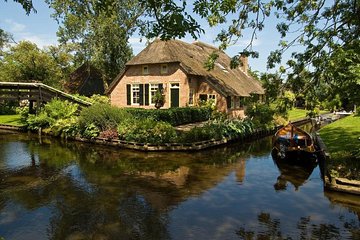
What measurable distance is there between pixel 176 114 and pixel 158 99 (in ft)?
18.3

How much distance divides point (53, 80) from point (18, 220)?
37071 millimetres

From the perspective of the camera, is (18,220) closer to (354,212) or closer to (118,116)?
(354,212)

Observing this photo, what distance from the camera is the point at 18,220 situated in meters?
8.32

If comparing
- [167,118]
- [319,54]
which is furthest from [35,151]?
[319,54]

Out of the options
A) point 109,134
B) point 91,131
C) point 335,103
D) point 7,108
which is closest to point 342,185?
point 335,103

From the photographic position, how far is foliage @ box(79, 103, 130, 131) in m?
19.3

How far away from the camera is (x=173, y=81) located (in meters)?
28.5

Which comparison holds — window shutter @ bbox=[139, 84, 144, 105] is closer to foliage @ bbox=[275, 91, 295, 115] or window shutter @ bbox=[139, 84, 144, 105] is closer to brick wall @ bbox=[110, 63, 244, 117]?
brick wall @ bbox=[110, 63, 244, 117]

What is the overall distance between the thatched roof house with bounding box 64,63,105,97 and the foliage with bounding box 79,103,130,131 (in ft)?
84.0

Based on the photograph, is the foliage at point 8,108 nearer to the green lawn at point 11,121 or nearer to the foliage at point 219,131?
the green lawn at point 11,121

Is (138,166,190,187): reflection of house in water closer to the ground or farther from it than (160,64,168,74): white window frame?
closer to the ground

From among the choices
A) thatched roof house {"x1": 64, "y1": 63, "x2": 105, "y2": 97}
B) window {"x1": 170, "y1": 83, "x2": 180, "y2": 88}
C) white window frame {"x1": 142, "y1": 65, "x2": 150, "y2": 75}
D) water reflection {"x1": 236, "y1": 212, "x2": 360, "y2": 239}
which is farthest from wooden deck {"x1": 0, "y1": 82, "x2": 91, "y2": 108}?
water reflection {"x1": 236, "y1": 212, "x2": 360, "y2": 239}

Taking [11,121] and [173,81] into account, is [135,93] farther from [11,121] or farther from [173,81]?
[11,121]

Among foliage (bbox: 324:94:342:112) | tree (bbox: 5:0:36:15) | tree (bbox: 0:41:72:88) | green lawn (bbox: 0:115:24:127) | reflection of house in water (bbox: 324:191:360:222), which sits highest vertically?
tree (bbox: 0:41:72:88)
